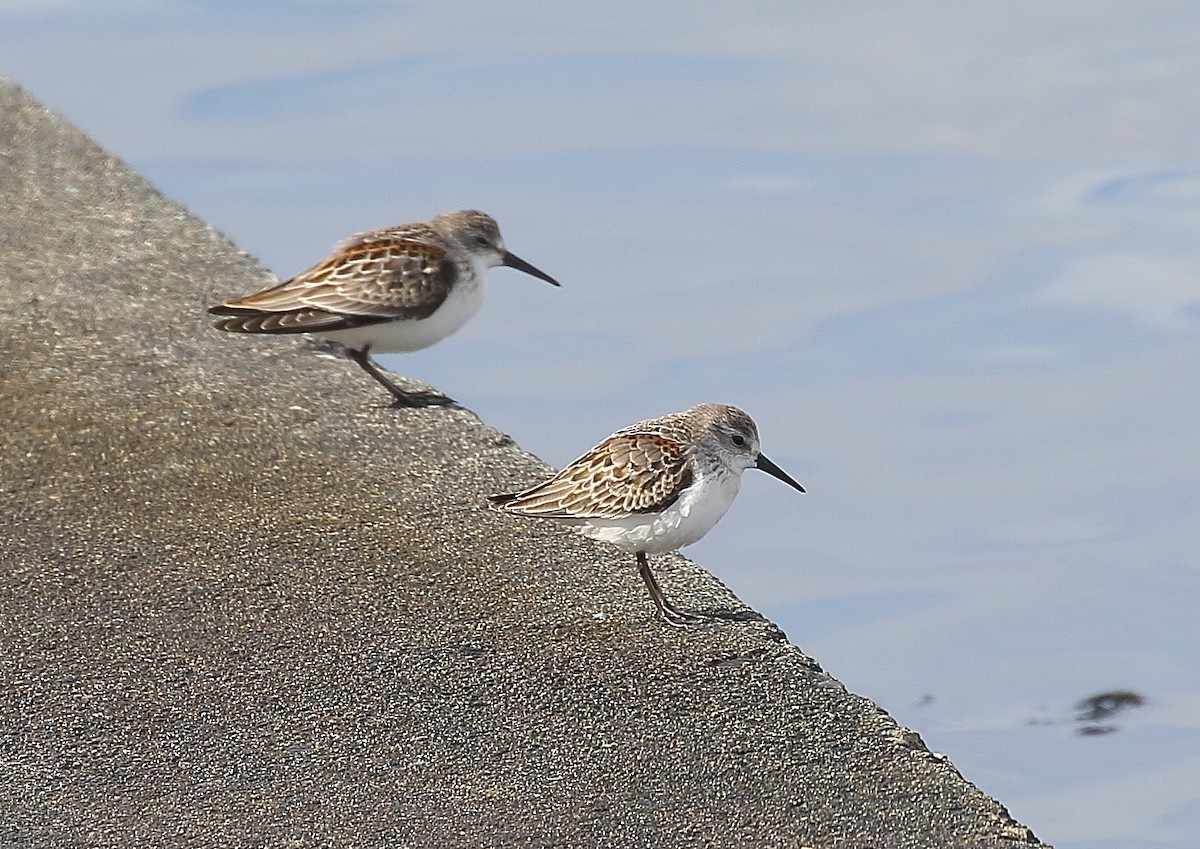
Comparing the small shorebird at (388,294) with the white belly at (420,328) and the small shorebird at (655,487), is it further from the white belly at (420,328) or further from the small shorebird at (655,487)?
the small shorebird at (655,487)

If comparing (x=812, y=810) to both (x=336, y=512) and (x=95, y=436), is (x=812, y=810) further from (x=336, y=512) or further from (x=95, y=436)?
(x=95, y=436)

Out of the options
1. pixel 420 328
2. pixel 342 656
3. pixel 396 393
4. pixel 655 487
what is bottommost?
pixel 342 656

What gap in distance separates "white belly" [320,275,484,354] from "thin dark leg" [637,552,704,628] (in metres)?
2.00

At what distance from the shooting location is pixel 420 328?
7230 mm

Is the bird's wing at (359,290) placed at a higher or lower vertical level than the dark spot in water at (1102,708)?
higher

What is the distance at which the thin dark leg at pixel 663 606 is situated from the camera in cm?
540

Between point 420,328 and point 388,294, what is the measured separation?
0.21 metres

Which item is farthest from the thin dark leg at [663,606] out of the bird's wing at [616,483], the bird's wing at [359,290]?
the bird's wing at [359,290]

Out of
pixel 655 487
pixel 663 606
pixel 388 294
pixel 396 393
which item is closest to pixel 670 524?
pixel 655 487

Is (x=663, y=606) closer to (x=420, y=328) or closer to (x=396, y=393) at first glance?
(x=396, y=393)

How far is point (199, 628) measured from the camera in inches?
206

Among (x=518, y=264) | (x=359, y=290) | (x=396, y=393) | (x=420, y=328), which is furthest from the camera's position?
(x=518, y=264)

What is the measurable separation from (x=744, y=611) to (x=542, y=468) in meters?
1.15

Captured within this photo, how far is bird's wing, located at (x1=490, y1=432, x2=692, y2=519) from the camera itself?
18.0ft
